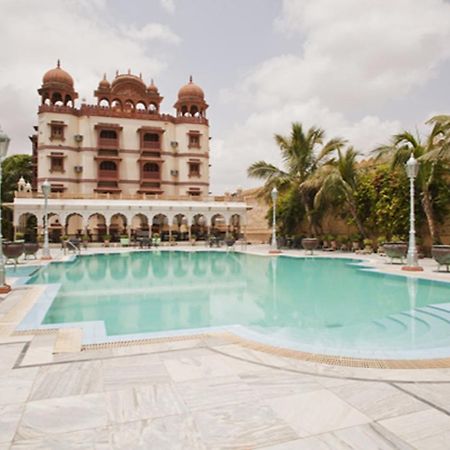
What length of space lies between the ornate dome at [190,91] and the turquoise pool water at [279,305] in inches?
1077

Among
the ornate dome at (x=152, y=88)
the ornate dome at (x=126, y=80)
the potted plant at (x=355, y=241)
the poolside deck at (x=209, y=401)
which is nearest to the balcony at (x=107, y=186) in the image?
the ornate dome at (x=126, y=80)

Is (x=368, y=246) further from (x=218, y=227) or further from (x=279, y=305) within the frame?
(x=218, y=227)

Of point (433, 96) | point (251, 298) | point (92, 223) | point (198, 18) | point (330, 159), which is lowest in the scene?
point (251, 298)

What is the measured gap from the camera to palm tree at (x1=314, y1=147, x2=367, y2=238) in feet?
63.2

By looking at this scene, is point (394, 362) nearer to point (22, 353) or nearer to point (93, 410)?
point (93, 410)

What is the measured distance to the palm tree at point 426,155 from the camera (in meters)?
14.8

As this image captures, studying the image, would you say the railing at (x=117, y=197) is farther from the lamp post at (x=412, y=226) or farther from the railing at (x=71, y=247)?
the lamp post at (x=412, y=226)

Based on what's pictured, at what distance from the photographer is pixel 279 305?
786 cm

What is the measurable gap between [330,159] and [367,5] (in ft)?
39.7

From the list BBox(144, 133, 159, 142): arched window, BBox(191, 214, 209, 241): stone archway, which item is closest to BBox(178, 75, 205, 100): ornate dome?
BBox(144, 133, 159, 142): arched window

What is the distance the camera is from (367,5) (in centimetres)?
970

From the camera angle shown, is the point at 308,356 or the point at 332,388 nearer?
the point at 332,388

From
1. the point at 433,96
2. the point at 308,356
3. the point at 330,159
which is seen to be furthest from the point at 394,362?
the point at 330,159

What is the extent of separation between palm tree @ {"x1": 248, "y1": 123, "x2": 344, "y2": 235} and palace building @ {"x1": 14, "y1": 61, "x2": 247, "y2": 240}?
688cm
